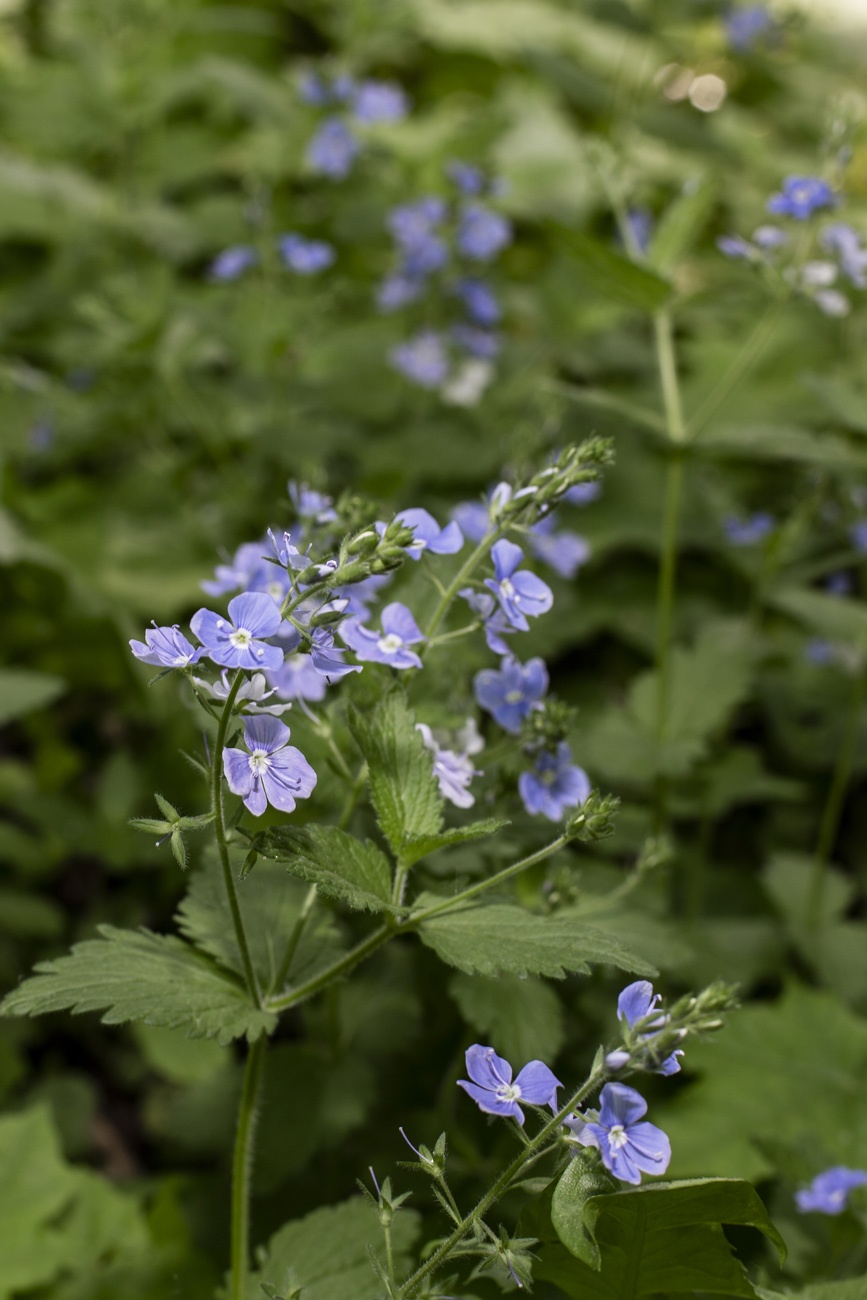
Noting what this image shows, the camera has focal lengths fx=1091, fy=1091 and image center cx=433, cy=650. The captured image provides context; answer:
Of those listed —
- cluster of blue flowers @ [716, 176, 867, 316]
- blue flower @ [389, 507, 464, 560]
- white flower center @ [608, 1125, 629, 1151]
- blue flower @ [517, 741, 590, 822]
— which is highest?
cluster of blue flowers @ [716, 176, 867, 316]

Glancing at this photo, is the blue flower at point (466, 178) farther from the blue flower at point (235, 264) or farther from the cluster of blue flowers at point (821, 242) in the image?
the cluster of blue flowers at point (821, 242)

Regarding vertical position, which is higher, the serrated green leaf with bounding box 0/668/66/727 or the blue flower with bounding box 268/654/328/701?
the blue flower with bounding box 268/654/328/701

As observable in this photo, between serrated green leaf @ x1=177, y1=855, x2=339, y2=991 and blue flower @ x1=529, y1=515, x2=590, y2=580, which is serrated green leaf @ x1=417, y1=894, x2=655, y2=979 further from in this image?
blue flower @ x1=529, y1=515, x2=590, y2=580

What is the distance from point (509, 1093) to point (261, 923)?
479 millimetres

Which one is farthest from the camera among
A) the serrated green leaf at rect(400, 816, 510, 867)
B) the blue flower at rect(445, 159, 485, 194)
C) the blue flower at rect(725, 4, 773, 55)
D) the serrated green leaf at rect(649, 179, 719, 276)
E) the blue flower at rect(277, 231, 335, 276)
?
the blue flower at rect(725, 4, 773, 55)

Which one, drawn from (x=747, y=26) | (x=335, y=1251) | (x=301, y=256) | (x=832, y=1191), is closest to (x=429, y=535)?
(x=335, y=1251)

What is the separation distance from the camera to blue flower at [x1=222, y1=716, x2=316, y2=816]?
1.18 metres

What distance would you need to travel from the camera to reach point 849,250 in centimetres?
209

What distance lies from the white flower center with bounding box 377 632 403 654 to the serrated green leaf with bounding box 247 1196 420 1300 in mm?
763

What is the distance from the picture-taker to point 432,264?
338 cm

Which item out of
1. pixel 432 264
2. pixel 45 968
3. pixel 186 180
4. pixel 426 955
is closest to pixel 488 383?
pixel 432 264

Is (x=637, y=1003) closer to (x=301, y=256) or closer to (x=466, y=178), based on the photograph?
(x=301, y=256)

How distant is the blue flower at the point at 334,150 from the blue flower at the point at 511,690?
2.71 meters

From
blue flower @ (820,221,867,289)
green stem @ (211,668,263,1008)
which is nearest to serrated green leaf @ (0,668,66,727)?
green stem @ (211,668,263,1008)
